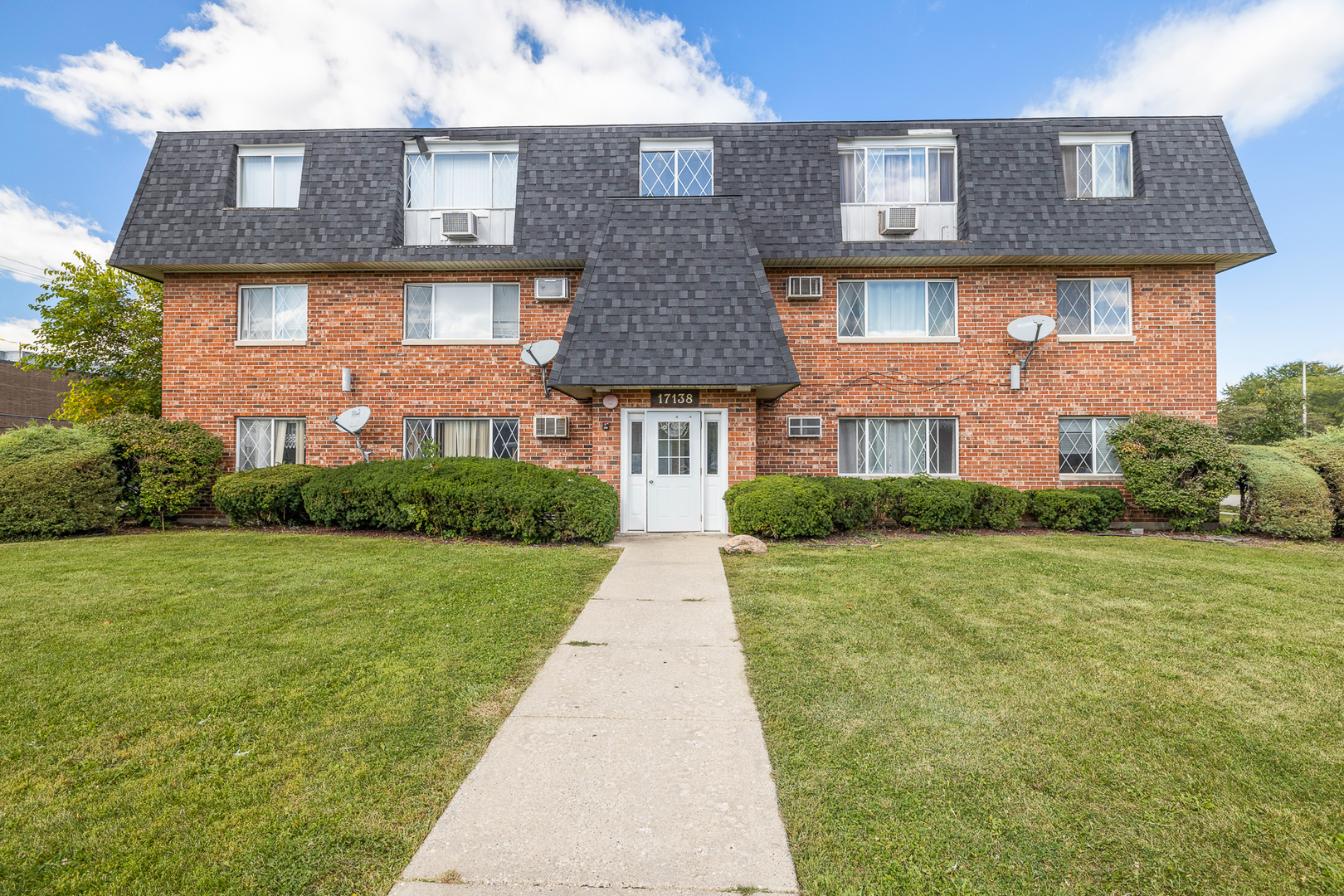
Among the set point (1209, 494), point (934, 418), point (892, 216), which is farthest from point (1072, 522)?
point (892, 216)

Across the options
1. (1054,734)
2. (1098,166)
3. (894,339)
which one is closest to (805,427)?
(894,339)

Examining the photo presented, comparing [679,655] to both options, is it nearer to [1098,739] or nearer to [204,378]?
[1098,739]

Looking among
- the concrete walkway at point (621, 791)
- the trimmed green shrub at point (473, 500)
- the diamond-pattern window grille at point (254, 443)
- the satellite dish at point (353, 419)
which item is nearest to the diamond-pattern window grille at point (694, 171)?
the trimmed green shrub at point (473, 500)

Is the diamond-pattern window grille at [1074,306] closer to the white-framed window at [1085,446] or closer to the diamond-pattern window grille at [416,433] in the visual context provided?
the white-framed window at [1085,446]

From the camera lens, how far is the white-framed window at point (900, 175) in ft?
40.7

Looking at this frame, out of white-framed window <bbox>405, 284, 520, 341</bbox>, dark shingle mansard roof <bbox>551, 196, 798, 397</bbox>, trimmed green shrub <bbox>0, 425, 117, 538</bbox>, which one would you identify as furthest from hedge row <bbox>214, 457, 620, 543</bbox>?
white-framed window <bbox>405, 284, 520, 341</bbox>

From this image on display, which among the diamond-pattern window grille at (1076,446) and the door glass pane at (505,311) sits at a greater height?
the door glass pane at (505,311)

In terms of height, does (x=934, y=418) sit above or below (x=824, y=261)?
below

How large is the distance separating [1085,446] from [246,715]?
14031 millimetres

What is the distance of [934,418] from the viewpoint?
12336 millimetres

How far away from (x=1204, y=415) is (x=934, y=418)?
17.1 feet

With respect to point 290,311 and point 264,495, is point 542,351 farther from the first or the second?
point 290,311

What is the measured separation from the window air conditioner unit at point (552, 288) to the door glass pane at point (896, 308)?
6.29 m

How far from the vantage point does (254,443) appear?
41.3 feet
